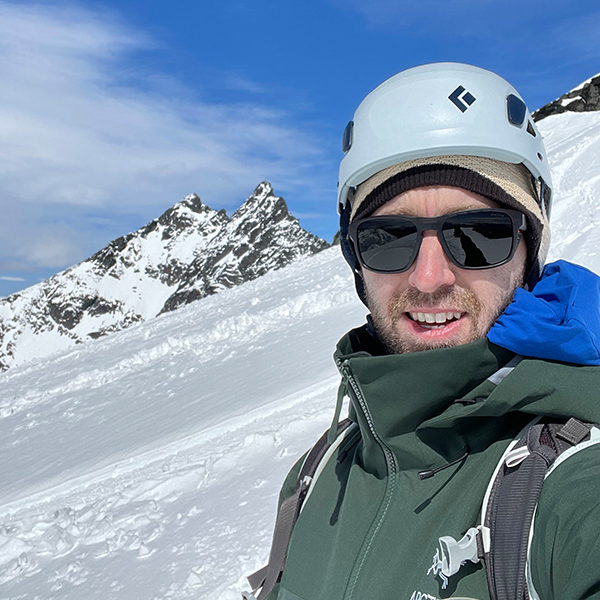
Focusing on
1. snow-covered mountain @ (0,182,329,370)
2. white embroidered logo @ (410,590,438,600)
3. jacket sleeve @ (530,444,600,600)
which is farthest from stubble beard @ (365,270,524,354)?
snow-covered mountain @ (0,182,329,370)

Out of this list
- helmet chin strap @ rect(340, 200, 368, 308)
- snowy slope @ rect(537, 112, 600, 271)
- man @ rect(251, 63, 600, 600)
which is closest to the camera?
man @ rect(251, 63, 600, 600)

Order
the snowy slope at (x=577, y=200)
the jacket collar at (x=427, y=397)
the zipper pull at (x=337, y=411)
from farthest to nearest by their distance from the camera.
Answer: the snowy slope at (x=577, y=200) < the zipper pull at (x=337, y=411) < the jacket collar at (x=427, y=397)

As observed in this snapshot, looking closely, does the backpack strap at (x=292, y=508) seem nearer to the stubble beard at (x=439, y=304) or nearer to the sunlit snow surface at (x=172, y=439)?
the stubble beard at (x=439, y=304)

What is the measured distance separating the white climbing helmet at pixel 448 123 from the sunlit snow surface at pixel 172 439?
2.85 m

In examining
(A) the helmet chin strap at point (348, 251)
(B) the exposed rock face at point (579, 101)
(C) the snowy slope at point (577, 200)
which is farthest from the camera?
(B) the exposed rock face at point (579, 101)

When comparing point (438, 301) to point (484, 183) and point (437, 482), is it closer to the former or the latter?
point (484, 183)

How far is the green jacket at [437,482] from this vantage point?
1023 mm

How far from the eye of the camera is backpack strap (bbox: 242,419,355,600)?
1.85 meters

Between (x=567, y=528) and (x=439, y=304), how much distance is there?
0.74 m

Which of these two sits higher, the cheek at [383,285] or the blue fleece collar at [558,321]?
the cheek at [383,285]

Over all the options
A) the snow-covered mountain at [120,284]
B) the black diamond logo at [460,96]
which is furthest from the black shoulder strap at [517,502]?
the snow-covered mountain at [120,284]

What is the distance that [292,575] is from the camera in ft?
5.65

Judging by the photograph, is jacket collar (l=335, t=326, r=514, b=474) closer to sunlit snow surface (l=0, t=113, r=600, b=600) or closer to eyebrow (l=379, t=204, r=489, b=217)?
eyebrow (l=379, t=204, r=489, b=217)

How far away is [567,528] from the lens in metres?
1.02
